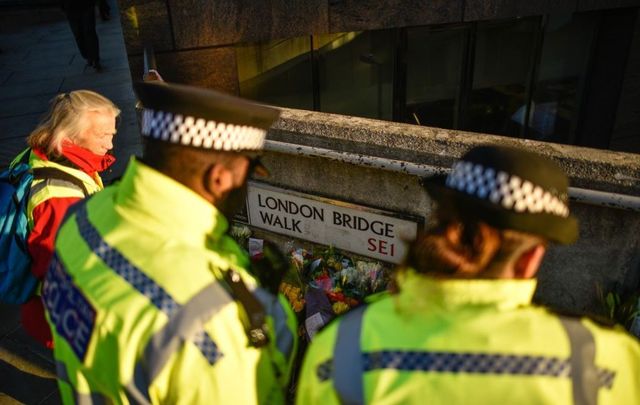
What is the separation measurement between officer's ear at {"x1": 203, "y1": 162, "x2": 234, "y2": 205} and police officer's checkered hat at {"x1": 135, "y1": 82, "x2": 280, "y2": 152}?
0.06 meters

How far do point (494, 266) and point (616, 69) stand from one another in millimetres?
7015

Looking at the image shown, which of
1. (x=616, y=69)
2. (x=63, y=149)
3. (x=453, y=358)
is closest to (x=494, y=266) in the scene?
(x=453, y=358)

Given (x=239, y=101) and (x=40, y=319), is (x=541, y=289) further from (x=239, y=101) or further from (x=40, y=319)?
(x=40, y=319)

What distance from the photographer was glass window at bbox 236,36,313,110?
577cm

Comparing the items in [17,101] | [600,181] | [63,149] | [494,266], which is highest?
[494,266]

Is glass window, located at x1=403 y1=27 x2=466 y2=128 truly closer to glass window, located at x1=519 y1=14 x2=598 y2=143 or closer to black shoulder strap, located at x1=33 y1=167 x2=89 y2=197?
glass window, located at x1=519 y1=14 x2=598 y2=143

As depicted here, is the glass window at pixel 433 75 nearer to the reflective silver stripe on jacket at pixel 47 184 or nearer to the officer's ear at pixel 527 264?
the reflective silver stripe on jacket at pixel 47 184

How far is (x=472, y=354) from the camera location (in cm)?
128

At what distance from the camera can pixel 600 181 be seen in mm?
2895

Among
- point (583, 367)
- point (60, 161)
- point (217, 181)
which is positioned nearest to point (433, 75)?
point (60, 161)

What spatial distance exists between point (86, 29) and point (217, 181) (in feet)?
31.3

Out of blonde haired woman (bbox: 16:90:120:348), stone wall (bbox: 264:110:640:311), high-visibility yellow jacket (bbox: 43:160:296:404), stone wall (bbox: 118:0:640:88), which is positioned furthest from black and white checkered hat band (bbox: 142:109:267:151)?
stone wall (bbox: 118:0:640:88)

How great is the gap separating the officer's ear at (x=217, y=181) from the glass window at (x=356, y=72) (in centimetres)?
472

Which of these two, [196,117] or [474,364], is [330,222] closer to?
[196,117]
